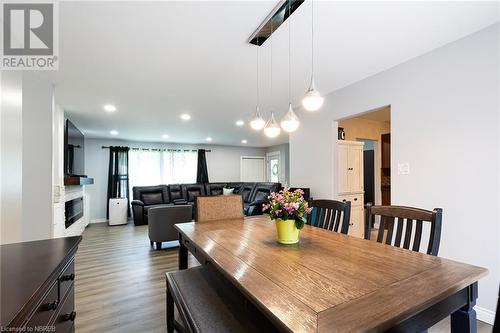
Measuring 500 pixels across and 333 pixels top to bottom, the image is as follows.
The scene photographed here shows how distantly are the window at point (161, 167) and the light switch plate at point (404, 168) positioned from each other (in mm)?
6502

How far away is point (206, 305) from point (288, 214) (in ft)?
2.19

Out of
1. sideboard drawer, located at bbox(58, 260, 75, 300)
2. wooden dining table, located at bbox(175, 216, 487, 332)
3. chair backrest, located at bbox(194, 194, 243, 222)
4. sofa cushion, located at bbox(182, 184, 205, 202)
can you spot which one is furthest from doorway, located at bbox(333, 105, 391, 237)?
sofa cushion, located at bbox(182, 184, 205, 202)

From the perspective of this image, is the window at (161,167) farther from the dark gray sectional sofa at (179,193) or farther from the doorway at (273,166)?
the doorway at (273,166)

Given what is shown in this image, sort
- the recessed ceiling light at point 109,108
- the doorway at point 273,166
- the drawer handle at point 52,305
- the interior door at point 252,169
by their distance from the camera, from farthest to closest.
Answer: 1. the interior door at point 252,169
2. the doorway at point 273,166
3. the recessed ceiling light at point 109,108
4. the drawer handle at point 52,305

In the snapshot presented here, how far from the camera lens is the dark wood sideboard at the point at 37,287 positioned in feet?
2.24

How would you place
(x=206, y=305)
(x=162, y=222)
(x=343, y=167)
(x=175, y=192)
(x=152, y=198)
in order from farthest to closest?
(x=175, y=192) < (x=152, y=198) < (x=162, y=222) < (x=343, y=167) < (x=206, y=305)

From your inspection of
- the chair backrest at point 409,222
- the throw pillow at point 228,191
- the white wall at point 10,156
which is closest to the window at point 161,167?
the throw pillow at point 228,191

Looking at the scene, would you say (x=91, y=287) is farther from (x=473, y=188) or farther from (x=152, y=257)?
(x=473, y=188)

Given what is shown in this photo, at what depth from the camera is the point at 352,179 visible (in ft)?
12.5

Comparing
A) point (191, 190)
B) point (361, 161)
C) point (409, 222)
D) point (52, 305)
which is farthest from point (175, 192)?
point (409, 222)

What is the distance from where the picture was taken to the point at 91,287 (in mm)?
2527

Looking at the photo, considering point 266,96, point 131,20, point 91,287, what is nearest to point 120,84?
point 131,20

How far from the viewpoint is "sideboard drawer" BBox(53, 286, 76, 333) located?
3.43ft

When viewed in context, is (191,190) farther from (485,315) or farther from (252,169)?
(485,315)
